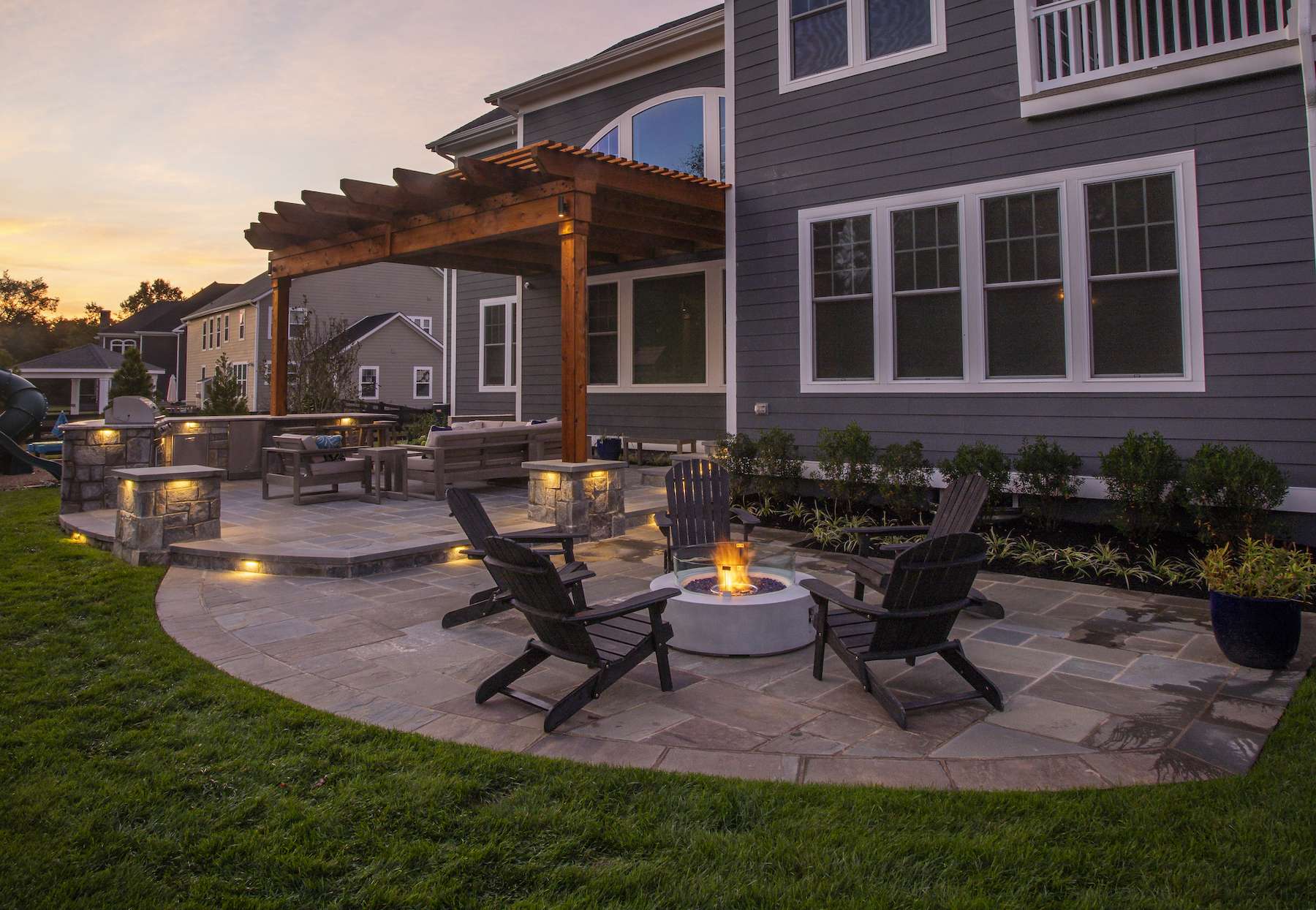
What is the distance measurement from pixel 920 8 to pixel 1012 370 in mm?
3566

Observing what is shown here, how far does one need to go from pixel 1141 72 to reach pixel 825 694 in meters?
5.81

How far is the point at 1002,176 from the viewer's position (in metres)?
6.95

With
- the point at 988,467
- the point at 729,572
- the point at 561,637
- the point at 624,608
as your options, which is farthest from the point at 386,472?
the point at 624,608

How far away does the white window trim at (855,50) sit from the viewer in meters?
7.28

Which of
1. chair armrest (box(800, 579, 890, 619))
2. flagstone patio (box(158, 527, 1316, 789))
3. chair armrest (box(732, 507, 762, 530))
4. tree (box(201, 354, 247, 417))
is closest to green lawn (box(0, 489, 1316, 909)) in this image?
flagstone patio (box(158, 527, 1316, 789))

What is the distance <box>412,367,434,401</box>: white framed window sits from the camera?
2922 cm

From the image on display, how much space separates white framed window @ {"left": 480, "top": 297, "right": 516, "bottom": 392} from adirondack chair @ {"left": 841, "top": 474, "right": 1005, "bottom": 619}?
9.57 m

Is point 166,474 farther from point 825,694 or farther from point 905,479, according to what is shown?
point 905,479

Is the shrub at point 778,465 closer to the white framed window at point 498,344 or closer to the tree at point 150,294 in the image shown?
the white framed window at point 498,344

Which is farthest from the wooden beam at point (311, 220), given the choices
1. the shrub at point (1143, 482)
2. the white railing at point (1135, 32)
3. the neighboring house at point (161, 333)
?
the neighboring house at point (161, 333)

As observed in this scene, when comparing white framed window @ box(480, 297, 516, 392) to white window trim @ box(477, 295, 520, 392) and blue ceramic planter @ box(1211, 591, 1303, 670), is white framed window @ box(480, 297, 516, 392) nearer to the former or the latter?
white window trim @ box(477, 295, 520, 392)

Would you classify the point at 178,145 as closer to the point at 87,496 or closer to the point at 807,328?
the point at 87,496

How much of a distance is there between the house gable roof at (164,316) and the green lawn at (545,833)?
4535 centimetres

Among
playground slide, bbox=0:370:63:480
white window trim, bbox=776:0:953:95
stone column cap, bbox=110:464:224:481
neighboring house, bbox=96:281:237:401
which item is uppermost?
neighboring house, bbox=96:281:237:401
